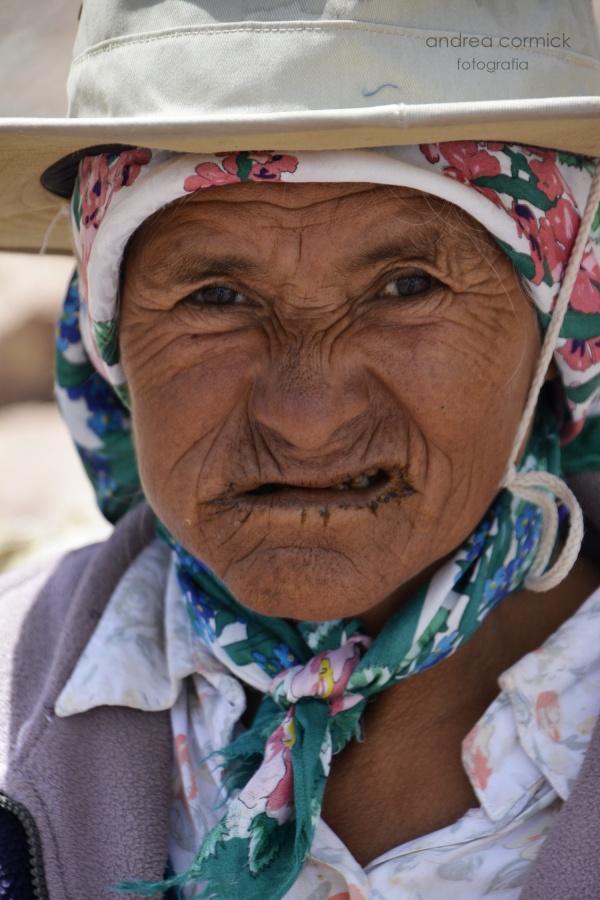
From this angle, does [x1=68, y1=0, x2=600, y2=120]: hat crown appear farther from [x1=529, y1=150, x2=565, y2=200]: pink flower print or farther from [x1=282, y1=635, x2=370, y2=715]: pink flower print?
[x1=282, y1=635, x2=370, y2=715]: pink flower print

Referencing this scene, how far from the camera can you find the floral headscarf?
164cm

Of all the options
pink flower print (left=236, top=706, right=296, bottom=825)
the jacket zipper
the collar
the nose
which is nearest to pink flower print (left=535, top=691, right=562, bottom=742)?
the collar

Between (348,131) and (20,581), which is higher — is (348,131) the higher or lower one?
the higher one

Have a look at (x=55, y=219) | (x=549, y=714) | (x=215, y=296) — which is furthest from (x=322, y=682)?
(x=55, y=219)

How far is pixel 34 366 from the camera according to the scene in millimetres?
6469

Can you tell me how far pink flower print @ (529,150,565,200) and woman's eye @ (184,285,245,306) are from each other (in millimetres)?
530

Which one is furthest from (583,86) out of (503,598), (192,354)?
(503,598)

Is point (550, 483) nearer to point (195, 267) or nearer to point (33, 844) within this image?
point (195, 267)

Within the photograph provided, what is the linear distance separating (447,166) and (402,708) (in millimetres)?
988

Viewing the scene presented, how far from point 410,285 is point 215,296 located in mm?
342

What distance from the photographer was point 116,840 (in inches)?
71.2

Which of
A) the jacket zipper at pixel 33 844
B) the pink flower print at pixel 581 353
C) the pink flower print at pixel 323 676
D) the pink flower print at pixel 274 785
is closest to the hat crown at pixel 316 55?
the pink flower print at pixel 581 353

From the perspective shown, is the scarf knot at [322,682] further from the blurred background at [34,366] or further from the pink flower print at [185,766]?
the blurred background at [34,366]

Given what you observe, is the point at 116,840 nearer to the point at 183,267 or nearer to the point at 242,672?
the point at 242,672
